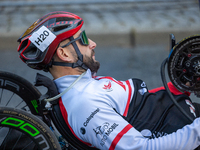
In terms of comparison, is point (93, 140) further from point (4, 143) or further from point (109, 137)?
point (4, 143)

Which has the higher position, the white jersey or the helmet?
the helmet

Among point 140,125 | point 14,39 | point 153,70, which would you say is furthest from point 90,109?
point 14,39

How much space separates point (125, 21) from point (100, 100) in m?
4.71

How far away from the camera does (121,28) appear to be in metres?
5.74

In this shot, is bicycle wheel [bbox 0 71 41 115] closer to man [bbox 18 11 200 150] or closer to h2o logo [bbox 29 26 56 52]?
man [bbox 18 11 200 150]

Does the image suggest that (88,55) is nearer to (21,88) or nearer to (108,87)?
(108,87)

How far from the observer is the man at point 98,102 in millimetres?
1594

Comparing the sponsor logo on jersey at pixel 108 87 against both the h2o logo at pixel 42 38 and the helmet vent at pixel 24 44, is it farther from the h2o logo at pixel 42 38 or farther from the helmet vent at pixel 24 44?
the helmet vent at pixel 24 44

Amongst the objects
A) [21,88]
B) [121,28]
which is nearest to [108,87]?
[21,88]

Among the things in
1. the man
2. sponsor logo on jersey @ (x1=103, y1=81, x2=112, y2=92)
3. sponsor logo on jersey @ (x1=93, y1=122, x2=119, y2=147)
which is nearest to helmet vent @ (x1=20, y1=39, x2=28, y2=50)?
the man

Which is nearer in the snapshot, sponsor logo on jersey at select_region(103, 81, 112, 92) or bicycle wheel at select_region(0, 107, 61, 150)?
bicycle wheel at select_region(0, 107, 61, 150)

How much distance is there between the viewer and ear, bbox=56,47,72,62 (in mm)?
1844

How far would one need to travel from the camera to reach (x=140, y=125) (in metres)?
1.78

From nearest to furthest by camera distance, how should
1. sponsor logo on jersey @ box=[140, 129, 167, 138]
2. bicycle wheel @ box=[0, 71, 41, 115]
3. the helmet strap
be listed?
1. sponsor logo on jersey @ box=[140, 129, 167, 138]
2. the helmet strap
3. bicycle wheel @ box=[0, 71, 41, 115]
